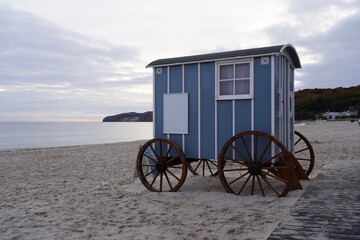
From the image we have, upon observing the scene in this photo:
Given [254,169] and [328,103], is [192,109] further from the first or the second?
[328,103]

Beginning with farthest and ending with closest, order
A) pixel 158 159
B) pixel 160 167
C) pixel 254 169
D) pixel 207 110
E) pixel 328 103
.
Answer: pixel 328 103 < pixel 158 159 < pixel 160 167 < pixel 207 110 < pixel 254 169

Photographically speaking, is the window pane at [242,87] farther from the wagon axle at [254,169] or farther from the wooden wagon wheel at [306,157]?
the wooden wagon wheel at [306,157]

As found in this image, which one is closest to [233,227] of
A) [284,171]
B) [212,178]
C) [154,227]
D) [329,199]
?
[154,227]

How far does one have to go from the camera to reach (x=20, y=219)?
270 inches

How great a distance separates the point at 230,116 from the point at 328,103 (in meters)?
123

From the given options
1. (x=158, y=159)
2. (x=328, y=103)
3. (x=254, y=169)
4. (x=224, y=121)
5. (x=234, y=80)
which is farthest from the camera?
(x=328, y=103)

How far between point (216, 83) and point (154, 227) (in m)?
3.83

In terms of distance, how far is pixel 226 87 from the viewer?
8430mm

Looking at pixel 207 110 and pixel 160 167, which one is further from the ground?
pixel 207 110

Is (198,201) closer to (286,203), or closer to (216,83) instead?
(286,203)

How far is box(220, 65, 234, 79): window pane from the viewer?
8367 mm

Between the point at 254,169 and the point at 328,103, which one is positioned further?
the point at 328,103

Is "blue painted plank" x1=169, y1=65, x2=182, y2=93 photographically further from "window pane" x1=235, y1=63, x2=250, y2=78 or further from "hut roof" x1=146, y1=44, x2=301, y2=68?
"window pane" x1=235, y1=63, x2=250, y2=78

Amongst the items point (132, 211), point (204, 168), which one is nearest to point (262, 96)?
point (132, 211)
